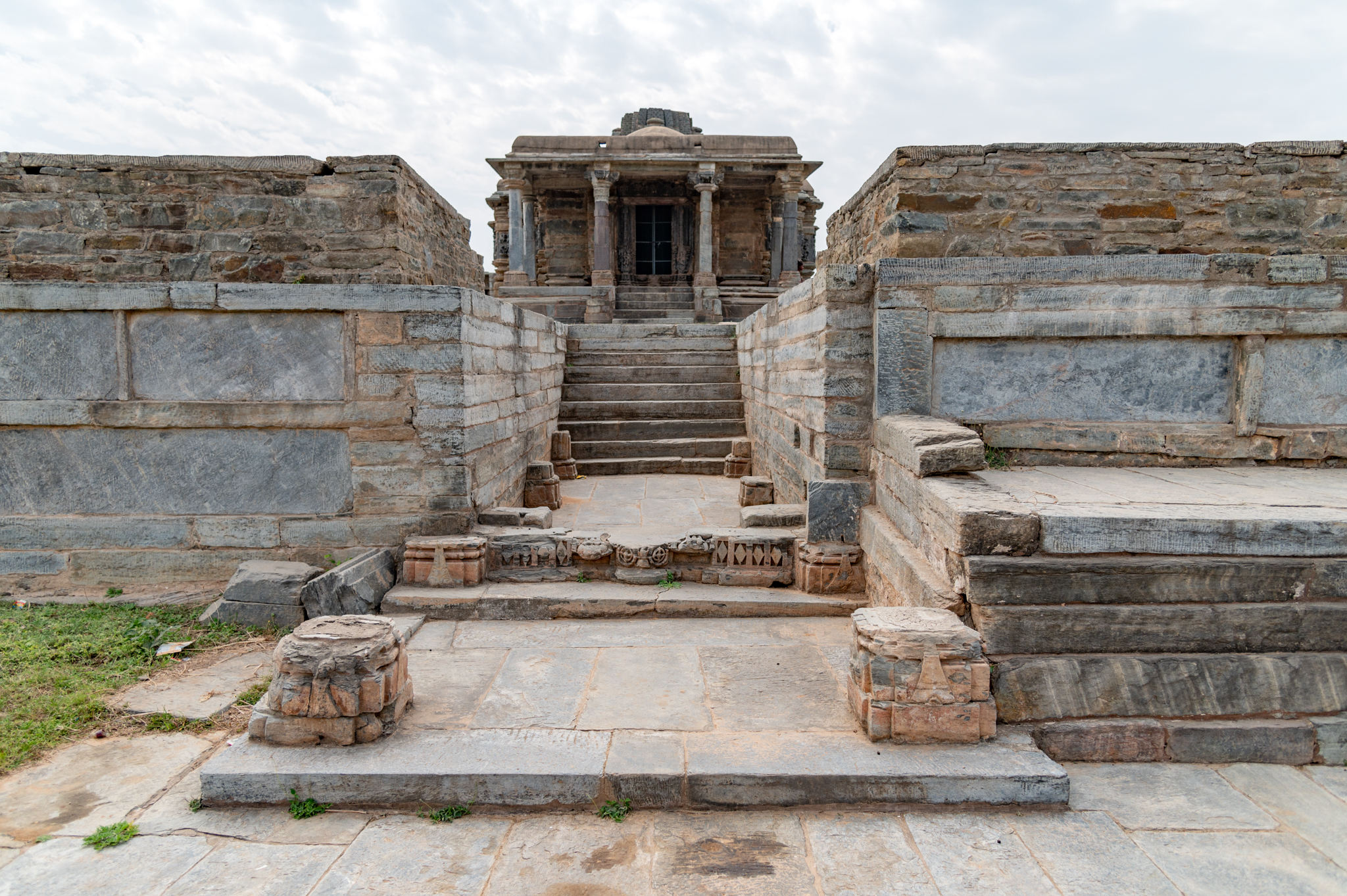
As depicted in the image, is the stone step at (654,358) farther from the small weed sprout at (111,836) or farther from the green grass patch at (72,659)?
the small weed sprout at (111,836)

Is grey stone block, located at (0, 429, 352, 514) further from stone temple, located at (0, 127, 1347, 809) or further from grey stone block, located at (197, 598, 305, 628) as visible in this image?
grey stone block, located at (197, 598, 305, 628)

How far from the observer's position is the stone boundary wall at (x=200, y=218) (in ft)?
16.7

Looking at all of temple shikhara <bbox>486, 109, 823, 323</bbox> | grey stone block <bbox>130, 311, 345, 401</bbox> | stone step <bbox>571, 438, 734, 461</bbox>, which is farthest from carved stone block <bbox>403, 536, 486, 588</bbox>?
temple shikhara <bbox>486, 109, 823, 323</bbox>

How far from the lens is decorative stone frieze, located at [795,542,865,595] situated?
4.93 meters

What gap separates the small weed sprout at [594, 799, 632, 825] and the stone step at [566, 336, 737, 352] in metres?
8.11

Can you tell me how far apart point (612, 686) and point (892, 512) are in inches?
79.6

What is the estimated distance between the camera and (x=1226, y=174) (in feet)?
16.4

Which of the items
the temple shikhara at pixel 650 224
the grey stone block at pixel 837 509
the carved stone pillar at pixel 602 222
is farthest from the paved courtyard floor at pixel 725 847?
the carved stone pillar at pixel 602 222

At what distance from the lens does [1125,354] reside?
15.0 feet

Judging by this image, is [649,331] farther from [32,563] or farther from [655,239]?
[655,239]

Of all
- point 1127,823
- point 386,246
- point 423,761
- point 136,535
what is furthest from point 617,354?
point 1127,823

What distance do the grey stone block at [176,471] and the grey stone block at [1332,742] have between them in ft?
18.3

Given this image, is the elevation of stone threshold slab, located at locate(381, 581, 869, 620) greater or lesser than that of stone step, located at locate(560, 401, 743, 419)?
lesser

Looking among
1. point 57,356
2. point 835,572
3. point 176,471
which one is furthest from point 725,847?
point 57,356
